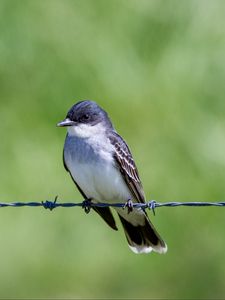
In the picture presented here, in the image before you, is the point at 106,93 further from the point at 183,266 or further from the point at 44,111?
the point at 183,266

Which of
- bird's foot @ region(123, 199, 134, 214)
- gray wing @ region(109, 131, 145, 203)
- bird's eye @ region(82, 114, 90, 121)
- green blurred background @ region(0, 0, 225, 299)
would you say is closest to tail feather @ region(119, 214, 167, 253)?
gray wing @ region(109, 131, 145, 203)

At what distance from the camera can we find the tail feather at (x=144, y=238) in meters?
10.1

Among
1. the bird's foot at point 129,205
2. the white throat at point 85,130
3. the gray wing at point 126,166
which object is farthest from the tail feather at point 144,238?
the white throat at point 85,130

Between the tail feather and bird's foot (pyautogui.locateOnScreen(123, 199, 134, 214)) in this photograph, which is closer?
bird's foot (pyautogui.locateOnScreen(123, 199, 134, 214))

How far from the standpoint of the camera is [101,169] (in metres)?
9.69

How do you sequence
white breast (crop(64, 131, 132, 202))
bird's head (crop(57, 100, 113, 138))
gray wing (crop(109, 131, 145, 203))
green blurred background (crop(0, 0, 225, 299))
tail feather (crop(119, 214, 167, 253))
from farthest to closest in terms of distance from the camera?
1. green blurred background (crop(0, 0, 225, 299))
2. tail feather (crop(119, 214, 167, 253))
3. bird's head (crop(57, 100, 113, 138))
4. gray wing (crop(109, 131, 145, 203))
5. white breast (crop(64, 131, 132, 202))

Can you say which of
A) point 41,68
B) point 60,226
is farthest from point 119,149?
point 41,68

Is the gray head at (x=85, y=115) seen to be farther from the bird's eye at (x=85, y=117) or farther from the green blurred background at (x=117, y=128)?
the green blurred background at (x=117, y=128)

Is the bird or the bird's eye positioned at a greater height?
the bird's eye

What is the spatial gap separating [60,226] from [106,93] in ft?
5.67

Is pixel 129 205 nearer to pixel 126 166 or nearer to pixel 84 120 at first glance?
pixel 126 166

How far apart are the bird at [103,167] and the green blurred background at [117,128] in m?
2.58

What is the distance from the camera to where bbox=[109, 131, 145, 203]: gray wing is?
9789 millimetres

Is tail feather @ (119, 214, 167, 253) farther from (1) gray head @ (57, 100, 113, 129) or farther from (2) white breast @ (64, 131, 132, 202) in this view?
(1) gray head @ (57, 100, 113, 129)
